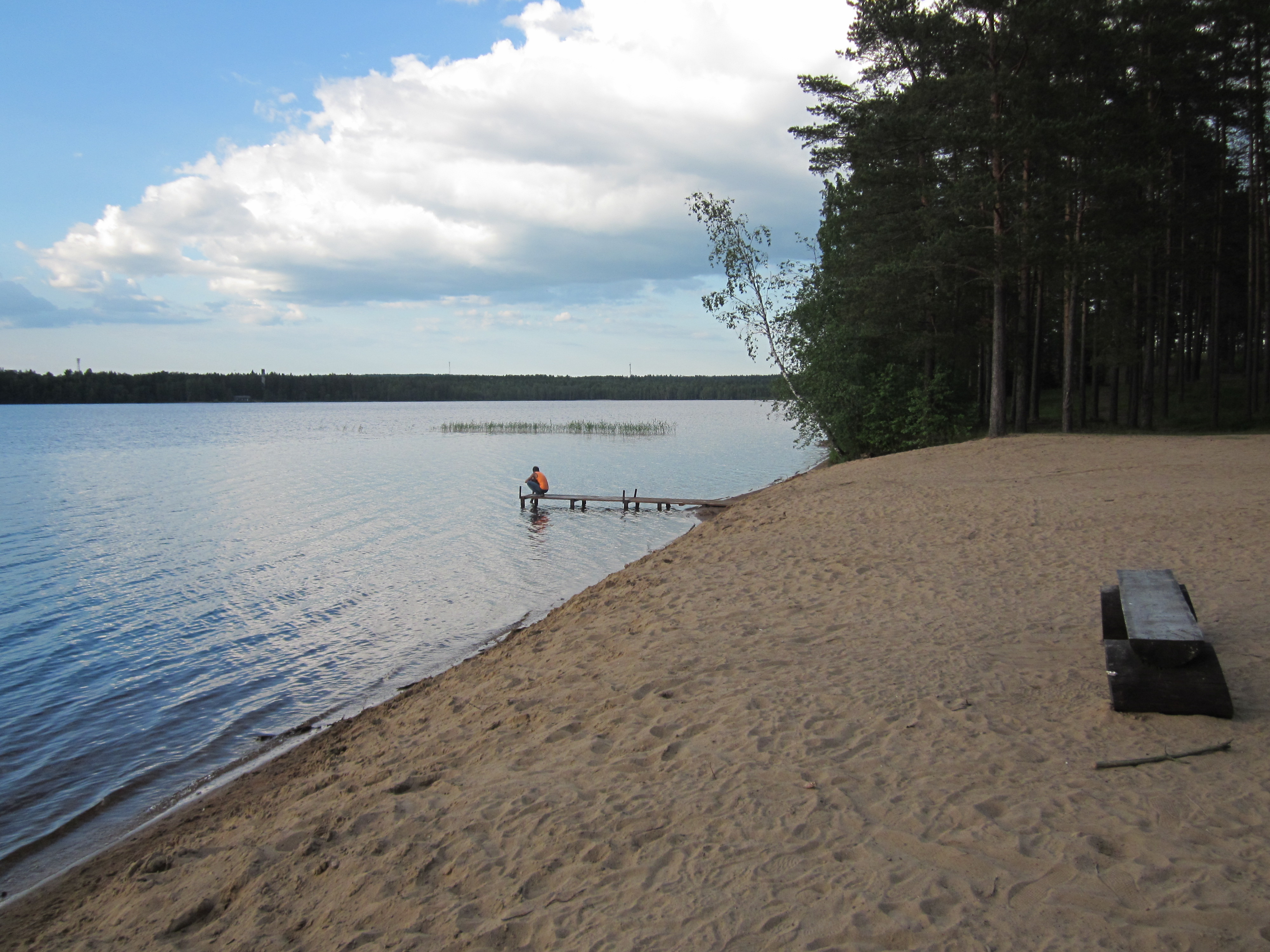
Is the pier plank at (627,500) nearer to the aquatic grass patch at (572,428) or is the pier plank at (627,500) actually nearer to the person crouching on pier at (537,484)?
the person crouching on pier at (537,484)

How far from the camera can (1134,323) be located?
24391 mm

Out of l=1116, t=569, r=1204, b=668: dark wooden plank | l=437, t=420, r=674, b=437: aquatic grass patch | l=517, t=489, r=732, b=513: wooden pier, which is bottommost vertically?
l=517, t=489, r=732, b=513: wooden pier

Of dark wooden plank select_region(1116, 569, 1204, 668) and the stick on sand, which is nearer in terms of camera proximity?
the stick on sand

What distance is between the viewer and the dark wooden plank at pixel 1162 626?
484 centimetres

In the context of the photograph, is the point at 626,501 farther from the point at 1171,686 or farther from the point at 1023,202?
the point at 1171,686

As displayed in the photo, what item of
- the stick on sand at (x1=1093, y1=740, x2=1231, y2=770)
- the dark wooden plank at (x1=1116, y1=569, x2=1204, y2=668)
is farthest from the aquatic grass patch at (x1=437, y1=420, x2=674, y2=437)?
the stick on sand at (x1=1093, y1=740, x2=1231, y2=770)

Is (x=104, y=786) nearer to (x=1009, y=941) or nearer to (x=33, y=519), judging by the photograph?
(x=1009, y=941)

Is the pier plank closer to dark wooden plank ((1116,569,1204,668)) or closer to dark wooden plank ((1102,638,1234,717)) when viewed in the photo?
dark wooden plank ((1116,569,1204,668))

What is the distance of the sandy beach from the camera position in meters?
3.37

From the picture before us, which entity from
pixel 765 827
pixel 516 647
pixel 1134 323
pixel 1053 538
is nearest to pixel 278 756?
pixel 516 647

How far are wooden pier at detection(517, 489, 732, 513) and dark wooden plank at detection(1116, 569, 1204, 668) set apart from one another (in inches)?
713

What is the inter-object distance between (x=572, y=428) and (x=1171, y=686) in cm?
6294

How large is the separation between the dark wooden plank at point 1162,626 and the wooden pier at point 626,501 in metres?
18.1

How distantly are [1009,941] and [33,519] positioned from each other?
2737cm
